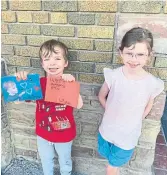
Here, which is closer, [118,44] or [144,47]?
[144,47]

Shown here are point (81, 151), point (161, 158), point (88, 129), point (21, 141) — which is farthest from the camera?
point (161, 158)

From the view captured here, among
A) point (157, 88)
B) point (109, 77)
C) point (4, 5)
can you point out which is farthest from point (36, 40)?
point (157, 88)

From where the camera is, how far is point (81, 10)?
198cm

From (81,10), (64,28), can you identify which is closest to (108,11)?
(81,10)

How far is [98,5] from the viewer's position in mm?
1938

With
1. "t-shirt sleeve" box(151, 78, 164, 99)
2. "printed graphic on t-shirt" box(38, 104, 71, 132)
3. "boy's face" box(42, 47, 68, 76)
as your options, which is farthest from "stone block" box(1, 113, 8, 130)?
"t-shirt sleeve" box(151, 78, 164, 99)

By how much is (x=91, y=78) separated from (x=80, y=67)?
134 millimetres

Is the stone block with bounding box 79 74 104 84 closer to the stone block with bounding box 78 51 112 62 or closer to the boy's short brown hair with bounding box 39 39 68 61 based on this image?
the stone block with bounding box 78 51 112 62

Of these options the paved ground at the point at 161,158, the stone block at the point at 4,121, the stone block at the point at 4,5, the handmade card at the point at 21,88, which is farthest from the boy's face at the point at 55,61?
the paved ground at the point at 161,158

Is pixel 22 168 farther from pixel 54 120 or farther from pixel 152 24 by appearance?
pixel 152 24

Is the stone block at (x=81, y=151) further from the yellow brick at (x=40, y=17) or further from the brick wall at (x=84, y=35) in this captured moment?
the yellow brick at (x=40, y=17)

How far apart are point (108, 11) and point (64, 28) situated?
1.25 ft

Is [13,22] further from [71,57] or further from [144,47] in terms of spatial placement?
[144,47]

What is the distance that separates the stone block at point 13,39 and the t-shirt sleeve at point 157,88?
1154mm
